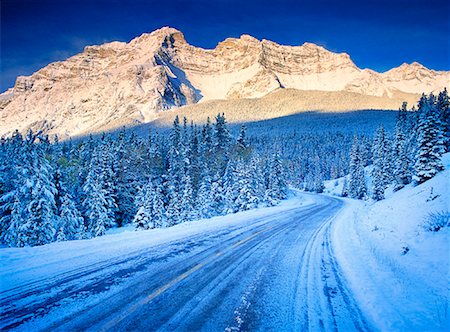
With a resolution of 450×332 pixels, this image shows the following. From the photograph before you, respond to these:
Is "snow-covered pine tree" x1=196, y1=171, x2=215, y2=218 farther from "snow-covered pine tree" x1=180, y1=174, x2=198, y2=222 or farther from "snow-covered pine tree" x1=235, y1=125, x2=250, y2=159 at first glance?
"snow-covered pine tree" x1=235, y1=125, x2=250, y2=159

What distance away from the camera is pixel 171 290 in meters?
4.60

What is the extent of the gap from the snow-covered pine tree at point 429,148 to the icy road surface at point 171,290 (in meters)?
19.3

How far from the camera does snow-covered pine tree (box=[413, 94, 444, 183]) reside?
20.8m

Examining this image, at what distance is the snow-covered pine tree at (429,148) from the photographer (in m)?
20.8

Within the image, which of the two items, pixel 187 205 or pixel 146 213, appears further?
pixel 187 205

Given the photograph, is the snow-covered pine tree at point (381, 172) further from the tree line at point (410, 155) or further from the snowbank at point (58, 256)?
the snowbank at point (58, 256)

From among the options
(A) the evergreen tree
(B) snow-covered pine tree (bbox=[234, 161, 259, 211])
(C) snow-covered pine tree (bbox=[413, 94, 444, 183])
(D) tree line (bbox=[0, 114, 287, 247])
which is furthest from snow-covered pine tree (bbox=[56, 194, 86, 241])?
(C) snow-covered pine tree (bbox=[413, 94, 444, 183])

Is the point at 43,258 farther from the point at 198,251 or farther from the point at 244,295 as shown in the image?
the point at 244,295

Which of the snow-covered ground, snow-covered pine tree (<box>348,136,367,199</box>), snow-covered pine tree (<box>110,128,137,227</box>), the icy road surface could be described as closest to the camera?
the icy road surface

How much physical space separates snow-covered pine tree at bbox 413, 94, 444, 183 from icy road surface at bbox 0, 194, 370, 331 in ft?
63.3

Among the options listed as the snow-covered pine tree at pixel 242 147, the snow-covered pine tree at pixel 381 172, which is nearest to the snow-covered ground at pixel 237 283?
the snow-covered pine tree at pixel 381 172

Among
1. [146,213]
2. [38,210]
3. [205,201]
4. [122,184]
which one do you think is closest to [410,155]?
[205,201]

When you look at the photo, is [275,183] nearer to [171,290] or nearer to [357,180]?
[357,180]

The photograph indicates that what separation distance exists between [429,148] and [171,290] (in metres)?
25.1
